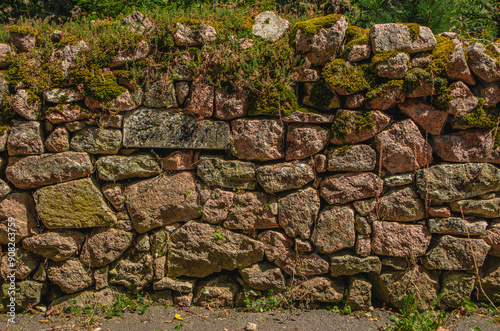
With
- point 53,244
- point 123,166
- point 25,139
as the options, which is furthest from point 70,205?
point 25,139

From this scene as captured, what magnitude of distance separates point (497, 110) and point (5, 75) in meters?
4.51

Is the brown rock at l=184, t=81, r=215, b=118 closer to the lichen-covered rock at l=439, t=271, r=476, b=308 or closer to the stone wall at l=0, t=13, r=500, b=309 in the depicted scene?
the stone wall at l=0, t=13, r=500, b=309

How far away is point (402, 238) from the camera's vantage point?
117 inches

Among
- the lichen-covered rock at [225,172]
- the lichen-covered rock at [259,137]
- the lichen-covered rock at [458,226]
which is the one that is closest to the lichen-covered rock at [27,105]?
the lichen-covered rock at [225,172]

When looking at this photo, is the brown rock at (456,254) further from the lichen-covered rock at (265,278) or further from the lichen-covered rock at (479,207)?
the lichen-covered rock at (265,278)

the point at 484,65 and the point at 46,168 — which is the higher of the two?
the point at 484,65

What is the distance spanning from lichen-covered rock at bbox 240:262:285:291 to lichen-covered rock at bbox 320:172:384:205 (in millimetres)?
890

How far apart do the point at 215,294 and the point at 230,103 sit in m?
1.81

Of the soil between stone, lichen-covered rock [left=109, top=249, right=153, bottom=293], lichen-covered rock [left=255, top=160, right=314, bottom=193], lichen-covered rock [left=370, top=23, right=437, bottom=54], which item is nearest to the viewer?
the soil between stone

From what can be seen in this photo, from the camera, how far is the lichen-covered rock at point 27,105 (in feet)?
9.70

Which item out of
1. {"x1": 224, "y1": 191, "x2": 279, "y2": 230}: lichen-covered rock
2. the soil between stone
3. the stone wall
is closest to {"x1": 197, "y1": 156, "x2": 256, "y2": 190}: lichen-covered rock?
the stone wall

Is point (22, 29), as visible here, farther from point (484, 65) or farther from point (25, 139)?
point (484, 65)

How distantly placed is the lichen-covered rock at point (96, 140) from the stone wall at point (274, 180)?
0.04 feet

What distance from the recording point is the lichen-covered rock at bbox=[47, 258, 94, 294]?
10.1 ft
